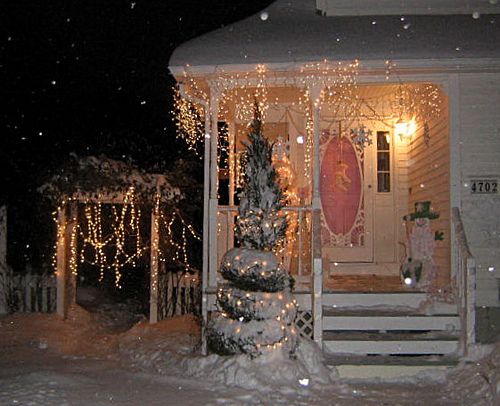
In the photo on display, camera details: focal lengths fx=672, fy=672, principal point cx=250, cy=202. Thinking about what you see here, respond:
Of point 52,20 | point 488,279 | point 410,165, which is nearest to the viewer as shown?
point 488,279

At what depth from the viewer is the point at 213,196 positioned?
32.3 ft

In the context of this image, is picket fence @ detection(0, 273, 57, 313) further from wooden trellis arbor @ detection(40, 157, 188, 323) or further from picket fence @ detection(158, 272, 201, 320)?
picket fence @ detection(158, 272, 201, 320)

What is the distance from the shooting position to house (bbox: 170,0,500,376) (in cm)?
908

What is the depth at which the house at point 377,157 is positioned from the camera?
9078 millimetres

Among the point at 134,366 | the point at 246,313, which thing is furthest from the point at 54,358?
the point at 246,313

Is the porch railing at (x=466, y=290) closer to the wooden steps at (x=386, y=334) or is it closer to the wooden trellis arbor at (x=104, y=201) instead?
the wooden steps at (x=386, y=334)

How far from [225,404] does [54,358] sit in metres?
3.63

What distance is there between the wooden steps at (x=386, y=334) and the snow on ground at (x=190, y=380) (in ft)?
0.88

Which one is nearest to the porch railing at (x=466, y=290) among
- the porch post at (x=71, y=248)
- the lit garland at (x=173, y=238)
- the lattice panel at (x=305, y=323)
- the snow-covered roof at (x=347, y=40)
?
the lattice panel at (x=305, y=323)

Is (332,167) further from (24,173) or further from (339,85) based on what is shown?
(24,173)

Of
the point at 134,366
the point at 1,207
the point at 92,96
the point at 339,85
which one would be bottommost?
the point at 134,366

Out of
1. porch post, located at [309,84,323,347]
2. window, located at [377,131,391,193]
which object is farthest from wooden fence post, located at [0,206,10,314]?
window, located at [377,131,391,193]

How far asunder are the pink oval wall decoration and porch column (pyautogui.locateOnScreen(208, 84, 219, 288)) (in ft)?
9.14

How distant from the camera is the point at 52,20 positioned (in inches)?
740
